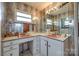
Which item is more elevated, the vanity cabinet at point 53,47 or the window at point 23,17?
the window at point 23,17

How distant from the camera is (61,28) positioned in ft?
4.87

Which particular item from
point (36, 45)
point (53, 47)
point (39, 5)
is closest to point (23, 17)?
point (39, 5)

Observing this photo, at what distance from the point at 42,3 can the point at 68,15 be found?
1.25 feet

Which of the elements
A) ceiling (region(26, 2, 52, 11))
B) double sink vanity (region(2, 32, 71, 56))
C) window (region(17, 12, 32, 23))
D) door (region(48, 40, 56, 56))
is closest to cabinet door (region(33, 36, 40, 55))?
double sink vanity (region(2, 32, 71, 56))

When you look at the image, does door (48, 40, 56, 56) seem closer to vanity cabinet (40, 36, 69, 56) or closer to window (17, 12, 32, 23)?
vanity cabinet (40, 36, 69, 56)

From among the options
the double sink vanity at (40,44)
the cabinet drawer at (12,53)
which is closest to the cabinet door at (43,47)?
the double sink vanity at (40,44)

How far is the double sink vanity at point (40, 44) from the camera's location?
1.45 m

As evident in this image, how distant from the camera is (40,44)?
A: 152 cm

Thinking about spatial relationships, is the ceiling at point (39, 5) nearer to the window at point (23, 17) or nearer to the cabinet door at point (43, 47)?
the window at point (23, 17)

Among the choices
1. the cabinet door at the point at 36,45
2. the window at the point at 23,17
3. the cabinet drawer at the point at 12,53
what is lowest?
the cabinet drawer at the point at 12,53

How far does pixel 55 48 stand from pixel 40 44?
8.2 inches

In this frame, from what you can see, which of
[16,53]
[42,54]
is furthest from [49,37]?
[16,53]

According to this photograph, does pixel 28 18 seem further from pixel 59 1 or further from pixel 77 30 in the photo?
pixel 77 30

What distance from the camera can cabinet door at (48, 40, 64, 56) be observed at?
147 cm
